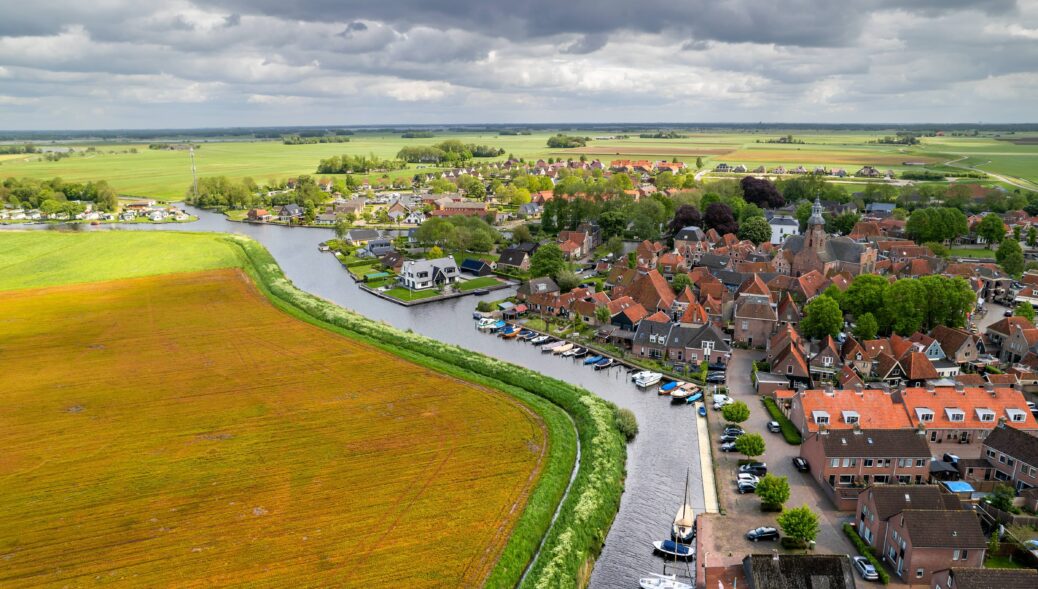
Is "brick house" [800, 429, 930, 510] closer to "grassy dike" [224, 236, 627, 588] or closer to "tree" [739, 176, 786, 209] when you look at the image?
"grassy dike" [224, 236, 627, 588]

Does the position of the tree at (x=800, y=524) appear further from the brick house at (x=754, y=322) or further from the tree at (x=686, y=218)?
the tree at (x=686, y=218)

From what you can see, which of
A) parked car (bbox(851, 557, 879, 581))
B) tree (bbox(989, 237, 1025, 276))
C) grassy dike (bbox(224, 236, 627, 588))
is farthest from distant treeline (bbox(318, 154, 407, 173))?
parked car (bbox(851, 557, 879, 581))

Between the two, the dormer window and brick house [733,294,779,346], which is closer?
the dormer window

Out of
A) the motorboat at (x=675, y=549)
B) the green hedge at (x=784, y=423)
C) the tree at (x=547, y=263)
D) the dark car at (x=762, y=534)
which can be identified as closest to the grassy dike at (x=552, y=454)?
the motorboat at (x=675, y=549)

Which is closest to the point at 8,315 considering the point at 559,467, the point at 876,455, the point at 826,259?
the point at 559,467

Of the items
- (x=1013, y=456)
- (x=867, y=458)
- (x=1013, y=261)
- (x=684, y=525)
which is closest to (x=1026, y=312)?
(x=1013, y=261)

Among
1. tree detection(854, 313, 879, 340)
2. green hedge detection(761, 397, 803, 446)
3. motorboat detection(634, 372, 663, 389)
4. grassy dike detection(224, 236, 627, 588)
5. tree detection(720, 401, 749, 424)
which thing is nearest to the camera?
grassy dike detection(224, 236, 627, 588)

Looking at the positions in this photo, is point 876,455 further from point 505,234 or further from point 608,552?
point 505,234
